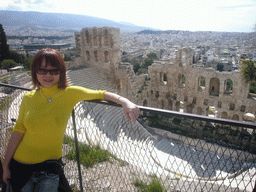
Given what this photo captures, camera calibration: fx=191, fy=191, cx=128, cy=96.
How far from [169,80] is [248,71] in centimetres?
586

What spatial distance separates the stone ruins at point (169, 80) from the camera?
14.4 m

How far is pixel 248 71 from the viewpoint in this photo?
41.8ft

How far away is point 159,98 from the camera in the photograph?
17.5m

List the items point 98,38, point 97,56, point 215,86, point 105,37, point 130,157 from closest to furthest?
1. point 130,157
2. point 105,37
3. point 98,38
4. point 215,86
5. point 97,56

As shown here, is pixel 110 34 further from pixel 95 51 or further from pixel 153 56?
pixel 153 56

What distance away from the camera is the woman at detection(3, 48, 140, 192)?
79.7 inches

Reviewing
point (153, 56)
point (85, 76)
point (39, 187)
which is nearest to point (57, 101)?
point (39, 187)

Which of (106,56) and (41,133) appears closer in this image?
(41,133)

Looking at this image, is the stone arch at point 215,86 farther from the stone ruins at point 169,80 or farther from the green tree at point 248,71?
the green tree at point 248,71

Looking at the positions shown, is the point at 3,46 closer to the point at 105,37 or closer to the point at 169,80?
the point at 105,37

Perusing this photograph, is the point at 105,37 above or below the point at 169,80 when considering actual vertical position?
above

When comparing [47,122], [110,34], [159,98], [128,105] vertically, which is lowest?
[159,98]

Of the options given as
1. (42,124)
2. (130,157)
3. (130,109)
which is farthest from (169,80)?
(42,124)

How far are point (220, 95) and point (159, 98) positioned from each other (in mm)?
5113
